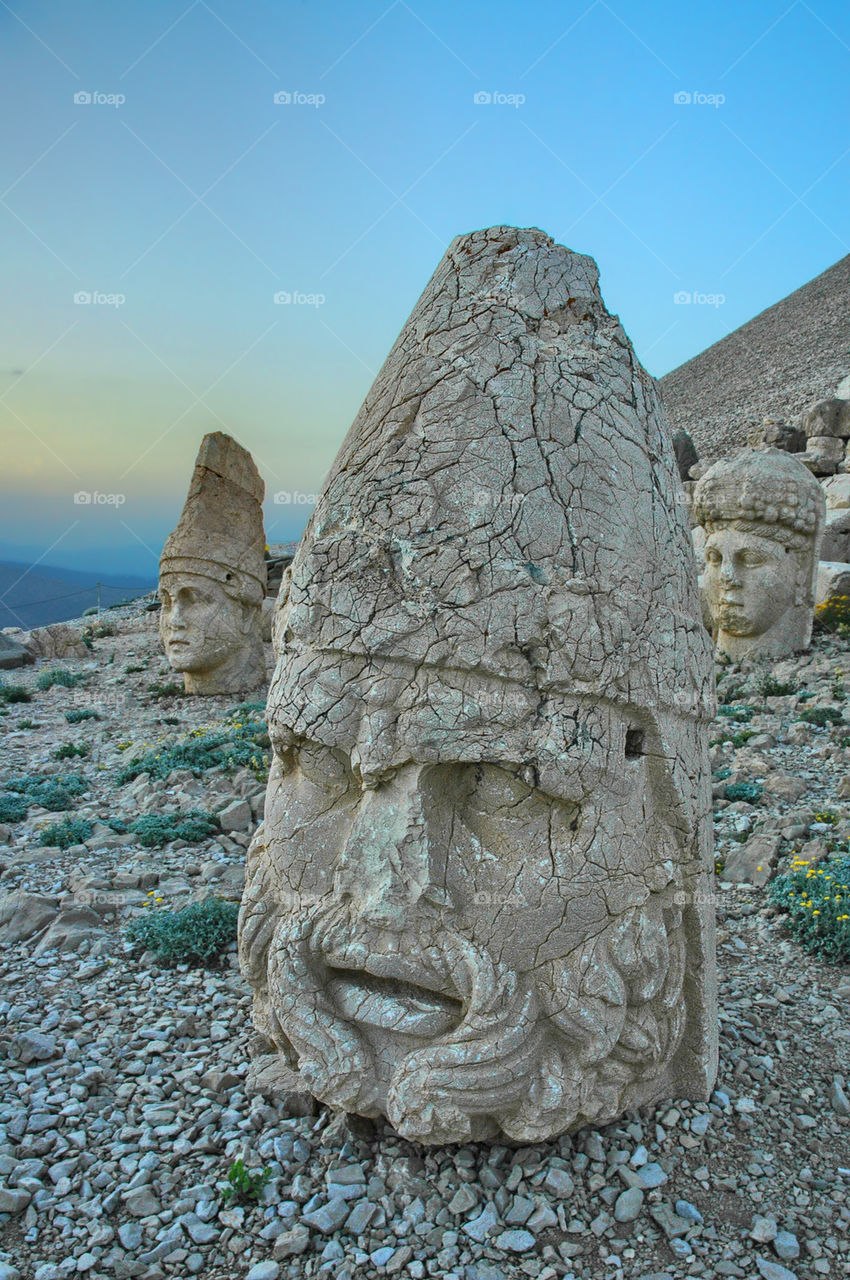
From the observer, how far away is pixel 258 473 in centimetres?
1123

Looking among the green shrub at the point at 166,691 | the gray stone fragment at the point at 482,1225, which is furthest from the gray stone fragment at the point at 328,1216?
the green shrub at the point at 166,691

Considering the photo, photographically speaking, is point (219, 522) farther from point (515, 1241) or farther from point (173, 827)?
point (515, 1241)

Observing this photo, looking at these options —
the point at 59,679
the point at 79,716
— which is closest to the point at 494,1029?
the point at 79,716

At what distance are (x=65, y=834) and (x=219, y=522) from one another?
5596 millimetres

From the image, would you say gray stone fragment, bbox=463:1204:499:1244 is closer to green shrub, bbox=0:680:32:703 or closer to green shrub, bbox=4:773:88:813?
green shrub, bbox=4:773:88:813

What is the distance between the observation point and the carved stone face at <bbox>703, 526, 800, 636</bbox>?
31.3 ft

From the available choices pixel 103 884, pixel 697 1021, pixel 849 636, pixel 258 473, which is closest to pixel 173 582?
pixel 258 473

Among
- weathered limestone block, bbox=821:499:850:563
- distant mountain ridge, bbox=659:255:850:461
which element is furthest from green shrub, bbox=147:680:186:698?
distant mountain ridge, bbox=659:255:850:461

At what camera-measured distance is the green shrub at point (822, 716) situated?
7.66 meters

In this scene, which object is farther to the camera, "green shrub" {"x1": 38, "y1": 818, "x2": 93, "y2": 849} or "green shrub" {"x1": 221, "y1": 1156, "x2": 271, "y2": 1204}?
"green shrub" {"x1": 38, "y1": 818, "x2": 93, "y2": 849}

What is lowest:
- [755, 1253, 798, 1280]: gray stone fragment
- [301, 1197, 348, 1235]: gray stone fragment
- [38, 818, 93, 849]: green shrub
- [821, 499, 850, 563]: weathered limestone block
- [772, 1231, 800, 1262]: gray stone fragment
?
[301, 1197, 348, 1235]: gray stone fragment

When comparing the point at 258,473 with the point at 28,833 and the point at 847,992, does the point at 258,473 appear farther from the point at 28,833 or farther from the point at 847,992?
the point at 847,992

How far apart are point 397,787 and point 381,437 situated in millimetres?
1163

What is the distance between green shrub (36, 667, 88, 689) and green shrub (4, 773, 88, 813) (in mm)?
4679
